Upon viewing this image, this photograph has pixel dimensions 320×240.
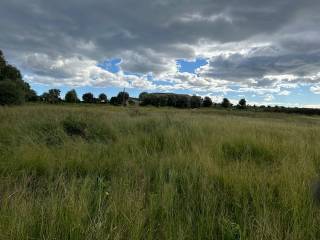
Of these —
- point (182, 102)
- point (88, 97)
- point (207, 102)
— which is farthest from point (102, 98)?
point (207, 102)

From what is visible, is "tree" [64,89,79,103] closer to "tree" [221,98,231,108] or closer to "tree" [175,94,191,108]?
"tree" [175,94,191,108]

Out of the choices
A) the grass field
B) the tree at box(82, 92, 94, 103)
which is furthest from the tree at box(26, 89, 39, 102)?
the grass field

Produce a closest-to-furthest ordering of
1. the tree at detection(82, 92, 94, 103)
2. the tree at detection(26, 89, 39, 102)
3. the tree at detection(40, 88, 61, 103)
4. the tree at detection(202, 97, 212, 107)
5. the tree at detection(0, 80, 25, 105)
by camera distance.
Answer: the tree at detection(0, 80, 25, 105)
the tree at detection(26, 89, 39, 102)
the tree at detection(40, 88, 61, 103)
the tree at detection(82, 92, 94, 103)
the tree at detection(202, 97, 212, 107)

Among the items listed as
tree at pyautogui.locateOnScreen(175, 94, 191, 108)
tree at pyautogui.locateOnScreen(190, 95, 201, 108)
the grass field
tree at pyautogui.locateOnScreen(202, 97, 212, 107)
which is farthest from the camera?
tree at pyautogui.locateOnScreen(202, 97, 212, 107)

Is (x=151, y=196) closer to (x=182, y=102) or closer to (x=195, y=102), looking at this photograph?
(x=182, y=102)

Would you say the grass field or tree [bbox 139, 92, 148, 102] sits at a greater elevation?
tree [bbox 139, 92, 148, 102]

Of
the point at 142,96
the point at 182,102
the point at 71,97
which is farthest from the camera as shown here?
the point at 142,96

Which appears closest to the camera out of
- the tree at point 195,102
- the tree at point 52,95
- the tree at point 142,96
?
the tree at point 52,95

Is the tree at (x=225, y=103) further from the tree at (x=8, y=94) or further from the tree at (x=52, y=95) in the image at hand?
the tree at (x=8, y=94)

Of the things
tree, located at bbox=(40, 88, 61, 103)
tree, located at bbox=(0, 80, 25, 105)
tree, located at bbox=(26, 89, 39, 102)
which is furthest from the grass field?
tree, located at bbox=(40, 88, 61, 103)

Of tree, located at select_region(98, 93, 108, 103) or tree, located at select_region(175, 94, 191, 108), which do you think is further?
tree, located at select_region(98, 93, 108, 103)

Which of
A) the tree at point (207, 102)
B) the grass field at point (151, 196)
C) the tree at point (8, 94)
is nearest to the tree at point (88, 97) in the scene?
the tree at point (207, 102)

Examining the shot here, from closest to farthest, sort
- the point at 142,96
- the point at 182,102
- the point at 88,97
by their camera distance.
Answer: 1. the point at 182,102
2. the point at 88,97
3. the point at 142,96

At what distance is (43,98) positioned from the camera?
318 ft
